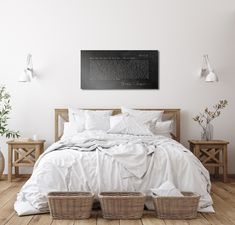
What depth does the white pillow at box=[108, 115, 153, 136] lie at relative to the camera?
228 inches

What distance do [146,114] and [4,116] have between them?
2.19 m

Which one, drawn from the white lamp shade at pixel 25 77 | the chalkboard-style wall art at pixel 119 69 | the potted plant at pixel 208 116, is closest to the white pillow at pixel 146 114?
the chalkboard-style wall art at pixel 119 69

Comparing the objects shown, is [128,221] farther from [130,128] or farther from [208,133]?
[208,133]

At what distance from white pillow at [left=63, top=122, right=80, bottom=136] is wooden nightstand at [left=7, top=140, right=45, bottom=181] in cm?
39

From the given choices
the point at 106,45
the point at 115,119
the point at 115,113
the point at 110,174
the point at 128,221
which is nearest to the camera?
the point at 128,221

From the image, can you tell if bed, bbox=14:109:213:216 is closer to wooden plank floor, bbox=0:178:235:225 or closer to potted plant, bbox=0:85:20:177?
wooden plank floor, bbox=0:178:235:225

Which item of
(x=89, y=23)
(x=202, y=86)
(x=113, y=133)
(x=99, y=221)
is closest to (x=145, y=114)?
(x=113, y=133)

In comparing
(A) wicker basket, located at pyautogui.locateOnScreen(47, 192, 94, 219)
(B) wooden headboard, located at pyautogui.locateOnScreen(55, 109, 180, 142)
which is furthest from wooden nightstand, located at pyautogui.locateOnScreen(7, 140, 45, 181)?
(A) wicker basket, located at pyautogui.locateOnScreen(47, 192, 94, 219)

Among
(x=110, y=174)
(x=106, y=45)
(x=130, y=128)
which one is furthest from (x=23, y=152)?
(x=110, y=174)

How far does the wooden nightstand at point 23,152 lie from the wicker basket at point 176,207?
8.56ft

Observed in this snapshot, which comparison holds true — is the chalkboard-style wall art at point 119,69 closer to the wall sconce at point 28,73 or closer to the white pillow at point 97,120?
the white pillow at point 97,120

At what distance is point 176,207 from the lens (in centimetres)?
398

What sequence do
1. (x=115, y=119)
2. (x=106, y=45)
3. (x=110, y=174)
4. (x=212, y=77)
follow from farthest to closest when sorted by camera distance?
1. (x=106, y=45)
2. (x=212, y=77)
3. (x=115, y=119)
4. (x=110, y=174)

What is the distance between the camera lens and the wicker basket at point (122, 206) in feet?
12.9
